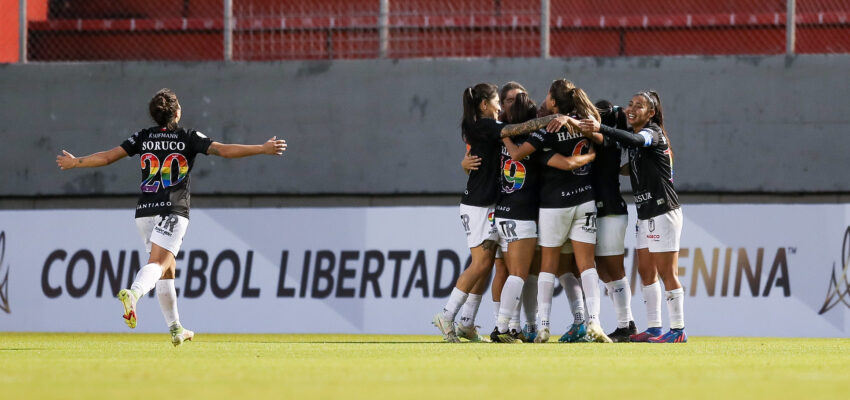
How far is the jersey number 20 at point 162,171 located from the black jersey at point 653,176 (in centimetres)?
266

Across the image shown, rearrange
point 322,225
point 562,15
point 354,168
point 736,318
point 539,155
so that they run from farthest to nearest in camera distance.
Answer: point 562,15 < point 354,168 < point 322,225 < point 736,318 < point 539,155

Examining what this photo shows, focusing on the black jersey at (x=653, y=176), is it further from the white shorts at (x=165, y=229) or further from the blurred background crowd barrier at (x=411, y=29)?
the blurred background crowd barrier at (x=411, y=29)

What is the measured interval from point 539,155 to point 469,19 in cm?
474

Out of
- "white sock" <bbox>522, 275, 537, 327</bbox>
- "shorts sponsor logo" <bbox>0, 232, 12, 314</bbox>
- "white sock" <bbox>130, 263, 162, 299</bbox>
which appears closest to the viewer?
"white sock" <bbox>130, 263, 162, 299</bbox>

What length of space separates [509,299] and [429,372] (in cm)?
279

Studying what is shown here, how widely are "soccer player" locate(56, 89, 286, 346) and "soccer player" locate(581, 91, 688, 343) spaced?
2.30 meters

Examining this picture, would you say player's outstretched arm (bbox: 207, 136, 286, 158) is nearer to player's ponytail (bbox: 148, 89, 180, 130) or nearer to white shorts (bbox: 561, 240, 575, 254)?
player's ponytail (bbox: 148, 89, 180, 130)

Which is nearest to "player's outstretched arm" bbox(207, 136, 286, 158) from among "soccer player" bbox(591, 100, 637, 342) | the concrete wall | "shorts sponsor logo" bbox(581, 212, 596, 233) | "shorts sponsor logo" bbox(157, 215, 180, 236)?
"shorts sponsor logo" bbox(157, 215, 180, 236)

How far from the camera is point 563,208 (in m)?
8.02

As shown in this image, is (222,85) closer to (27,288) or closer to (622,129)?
(27,288)

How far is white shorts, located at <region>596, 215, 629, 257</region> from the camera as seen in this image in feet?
27.1

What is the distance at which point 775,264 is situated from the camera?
1086 centimetres

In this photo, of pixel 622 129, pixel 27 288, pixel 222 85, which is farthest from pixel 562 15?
pixel 27 288

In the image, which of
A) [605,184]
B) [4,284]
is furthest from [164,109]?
[4,284]
